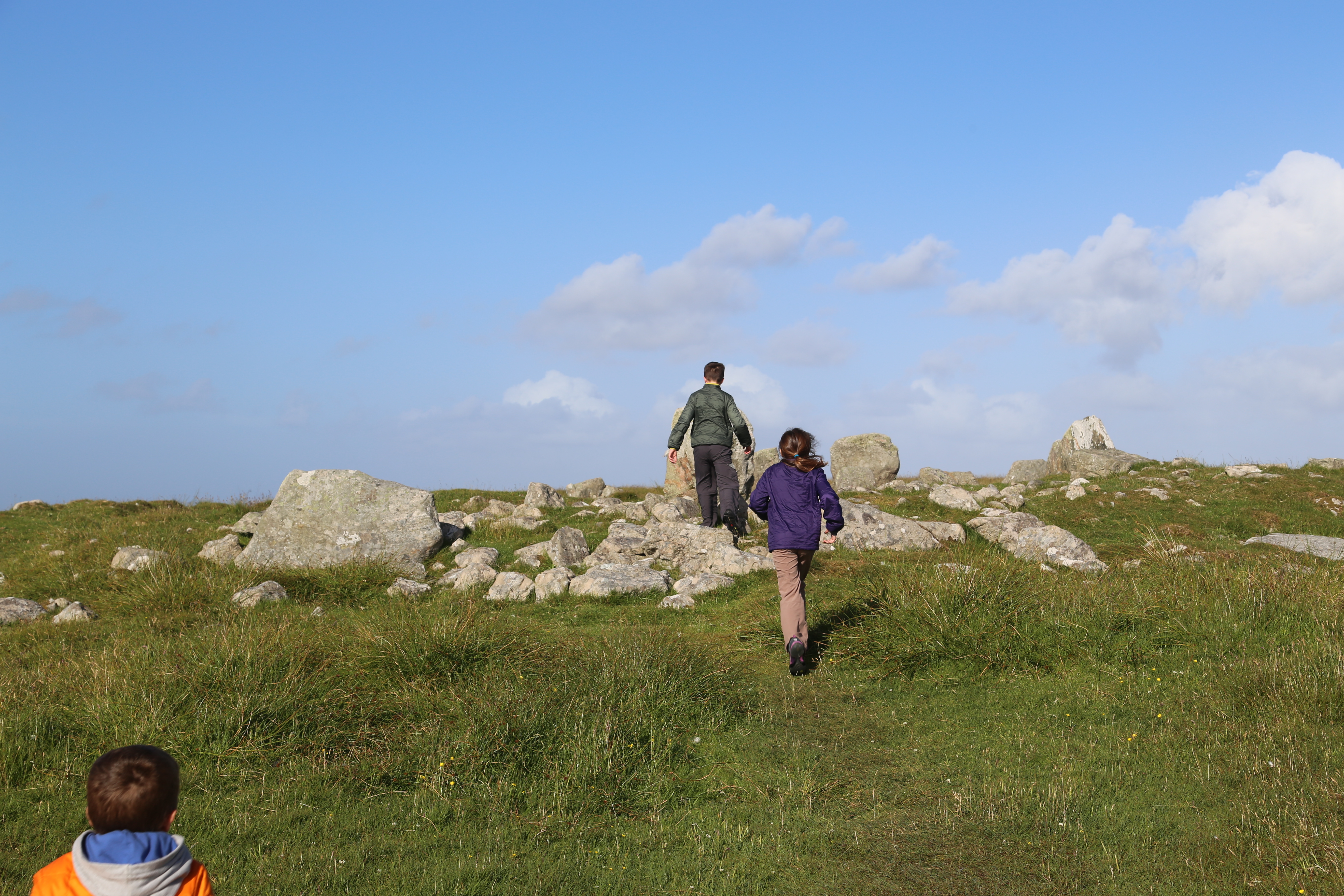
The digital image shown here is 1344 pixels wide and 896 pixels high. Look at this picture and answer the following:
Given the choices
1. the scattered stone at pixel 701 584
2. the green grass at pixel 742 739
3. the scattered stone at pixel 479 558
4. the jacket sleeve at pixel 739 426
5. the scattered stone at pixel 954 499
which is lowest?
the green grass at pixel 742 739

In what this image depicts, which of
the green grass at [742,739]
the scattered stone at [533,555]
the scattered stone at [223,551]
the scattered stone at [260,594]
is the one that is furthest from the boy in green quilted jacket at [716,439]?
the scattered stone at [223,551]

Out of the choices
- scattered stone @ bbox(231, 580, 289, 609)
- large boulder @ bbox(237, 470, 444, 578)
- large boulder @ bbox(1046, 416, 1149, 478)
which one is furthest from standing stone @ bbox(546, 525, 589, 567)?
large boulder @ bbox(1046, 416, 1149, 478)

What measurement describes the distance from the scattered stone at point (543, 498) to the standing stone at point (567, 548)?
16.4 feet

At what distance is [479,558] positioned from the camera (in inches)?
570

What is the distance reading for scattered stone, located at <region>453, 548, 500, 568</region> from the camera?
1438 centimetres

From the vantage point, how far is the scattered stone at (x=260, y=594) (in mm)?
12102

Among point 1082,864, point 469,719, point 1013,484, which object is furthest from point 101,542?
point 1013,484

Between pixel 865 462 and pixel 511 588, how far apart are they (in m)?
17.0

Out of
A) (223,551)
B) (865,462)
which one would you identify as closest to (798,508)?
(223,551)

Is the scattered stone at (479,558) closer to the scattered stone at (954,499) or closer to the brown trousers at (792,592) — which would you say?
the brown trousers at (792,592)

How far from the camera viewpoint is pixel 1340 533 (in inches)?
687

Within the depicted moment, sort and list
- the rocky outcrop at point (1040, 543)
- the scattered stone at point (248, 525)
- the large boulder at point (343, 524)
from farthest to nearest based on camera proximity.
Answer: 1. the scattered stone at point (248, 525)
2. the large boulder at point (343, 524)
3. the rocky outcrop at point (1040, 543)

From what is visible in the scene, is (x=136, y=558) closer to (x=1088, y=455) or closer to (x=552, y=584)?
(x=552, y=584)

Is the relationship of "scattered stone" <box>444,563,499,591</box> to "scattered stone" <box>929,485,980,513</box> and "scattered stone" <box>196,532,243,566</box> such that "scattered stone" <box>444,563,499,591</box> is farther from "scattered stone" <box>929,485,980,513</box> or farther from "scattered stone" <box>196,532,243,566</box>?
"scattered stone" <box>929,485,980,513</box>
